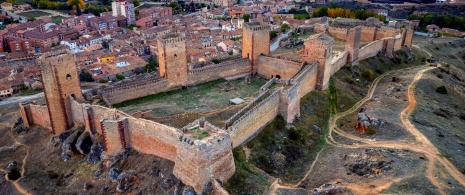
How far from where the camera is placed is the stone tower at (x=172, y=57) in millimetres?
36250

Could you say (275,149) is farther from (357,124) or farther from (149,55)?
(149,55)

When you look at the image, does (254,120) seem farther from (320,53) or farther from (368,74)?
(368,74)

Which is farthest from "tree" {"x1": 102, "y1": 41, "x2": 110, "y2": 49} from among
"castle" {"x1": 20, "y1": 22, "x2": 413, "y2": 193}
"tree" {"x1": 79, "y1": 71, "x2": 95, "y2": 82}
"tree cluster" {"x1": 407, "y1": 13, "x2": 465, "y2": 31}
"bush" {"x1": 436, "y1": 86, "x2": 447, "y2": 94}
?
"tree cluster" {"x1": 407, "y1": 13, "x2": 465, "y2": 31}

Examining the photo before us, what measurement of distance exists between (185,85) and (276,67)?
9.90 metres

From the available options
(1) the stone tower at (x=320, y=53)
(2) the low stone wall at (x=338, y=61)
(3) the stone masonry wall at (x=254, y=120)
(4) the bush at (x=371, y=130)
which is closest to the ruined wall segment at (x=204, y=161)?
(3) the stone masonry wall at (x=254, y=120)

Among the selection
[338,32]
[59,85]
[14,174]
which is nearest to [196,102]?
[59,85]

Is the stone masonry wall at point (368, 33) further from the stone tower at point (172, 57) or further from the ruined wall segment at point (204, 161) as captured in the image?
the ruined wall segment at point (204, 161)

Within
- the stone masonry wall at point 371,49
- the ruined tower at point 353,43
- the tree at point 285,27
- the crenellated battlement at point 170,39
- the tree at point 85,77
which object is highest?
the crenellated battlement at point 170,39

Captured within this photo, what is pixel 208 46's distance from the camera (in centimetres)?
7869

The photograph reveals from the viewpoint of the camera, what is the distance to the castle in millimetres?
23516

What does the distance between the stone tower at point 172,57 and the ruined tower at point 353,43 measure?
2031 centimetres

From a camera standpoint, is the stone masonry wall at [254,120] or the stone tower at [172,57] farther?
the stone tower at [172,57]

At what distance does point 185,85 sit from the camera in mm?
39000

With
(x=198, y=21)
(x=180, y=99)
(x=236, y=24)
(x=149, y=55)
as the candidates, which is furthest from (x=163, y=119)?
(x=198, y=21)
